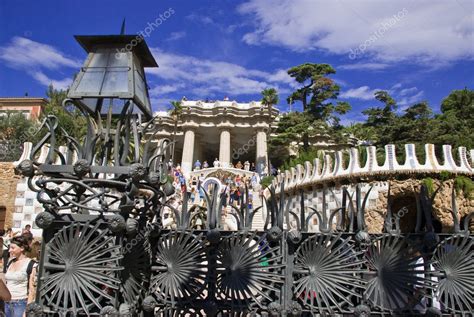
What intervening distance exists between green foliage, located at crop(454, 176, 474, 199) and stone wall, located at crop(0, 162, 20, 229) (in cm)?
2017

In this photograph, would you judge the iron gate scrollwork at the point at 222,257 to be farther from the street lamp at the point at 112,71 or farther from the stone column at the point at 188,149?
the stone column at the point at 188,149

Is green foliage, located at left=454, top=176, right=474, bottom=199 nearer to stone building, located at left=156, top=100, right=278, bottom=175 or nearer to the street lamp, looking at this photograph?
the street lamp

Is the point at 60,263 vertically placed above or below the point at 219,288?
above

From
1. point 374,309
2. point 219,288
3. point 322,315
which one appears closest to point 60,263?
point 219,288

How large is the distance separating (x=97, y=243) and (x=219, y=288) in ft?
4.16

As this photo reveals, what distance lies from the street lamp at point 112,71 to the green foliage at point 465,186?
1504 cm

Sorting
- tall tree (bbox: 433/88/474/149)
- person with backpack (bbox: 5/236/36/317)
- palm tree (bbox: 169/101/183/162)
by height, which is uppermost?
palm tree (bbox: 169/101/183/162)

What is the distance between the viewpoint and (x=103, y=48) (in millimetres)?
4238

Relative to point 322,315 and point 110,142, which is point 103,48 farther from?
point 322,315

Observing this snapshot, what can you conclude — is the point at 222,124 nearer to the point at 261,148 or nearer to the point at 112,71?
the point at 261,148

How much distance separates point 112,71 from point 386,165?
15.7 m

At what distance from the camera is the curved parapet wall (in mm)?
16541

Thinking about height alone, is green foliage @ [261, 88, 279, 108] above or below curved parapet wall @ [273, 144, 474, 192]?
above

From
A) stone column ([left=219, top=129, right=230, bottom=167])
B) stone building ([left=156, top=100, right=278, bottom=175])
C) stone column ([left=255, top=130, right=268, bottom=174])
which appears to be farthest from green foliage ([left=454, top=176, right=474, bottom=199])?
stone column ([left=219, top=129, right=230, bottom=167])
